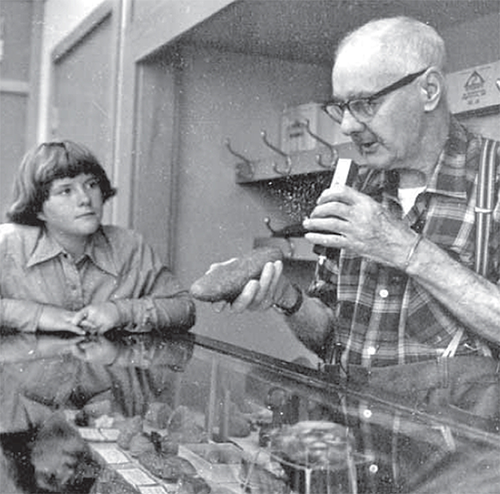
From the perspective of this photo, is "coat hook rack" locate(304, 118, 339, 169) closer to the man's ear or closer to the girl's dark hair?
the man's ear

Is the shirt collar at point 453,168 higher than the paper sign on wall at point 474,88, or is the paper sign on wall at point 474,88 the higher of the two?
the paper sign on wall at point 474,88

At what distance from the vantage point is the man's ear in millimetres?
682

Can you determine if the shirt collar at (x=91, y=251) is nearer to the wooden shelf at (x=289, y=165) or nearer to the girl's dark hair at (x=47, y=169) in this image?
the girl's dark hair at (x=47, y=169)

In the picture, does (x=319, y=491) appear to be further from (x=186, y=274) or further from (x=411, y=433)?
(x=186, y=274)

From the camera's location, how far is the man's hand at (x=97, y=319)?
116 centimetres

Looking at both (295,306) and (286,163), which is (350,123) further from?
(286,163)

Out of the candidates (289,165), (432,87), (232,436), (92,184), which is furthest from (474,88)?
(92,184)

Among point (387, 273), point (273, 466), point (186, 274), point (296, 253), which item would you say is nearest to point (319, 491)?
point (273, 466)

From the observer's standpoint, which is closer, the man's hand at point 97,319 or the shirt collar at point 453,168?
the shirt collar at point 453,168

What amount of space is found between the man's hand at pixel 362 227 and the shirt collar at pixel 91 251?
683mm

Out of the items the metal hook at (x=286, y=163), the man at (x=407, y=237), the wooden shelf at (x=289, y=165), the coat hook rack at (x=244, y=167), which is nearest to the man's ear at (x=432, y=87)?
the man at (x=407, y=237)

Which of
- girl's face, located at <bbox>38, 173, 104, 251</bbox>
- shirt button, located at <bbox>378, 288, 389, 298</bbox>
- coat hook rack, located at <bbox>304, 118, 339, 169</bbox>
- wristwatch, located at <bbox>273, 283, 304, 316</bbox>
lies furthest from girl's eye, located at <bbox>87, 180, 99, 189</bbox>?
shirt button, located at <bbox>378, 288, 389, 298</bbox>

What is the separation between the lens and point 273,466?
0.41 metres

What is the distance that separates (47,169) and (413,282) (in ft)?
2.41
